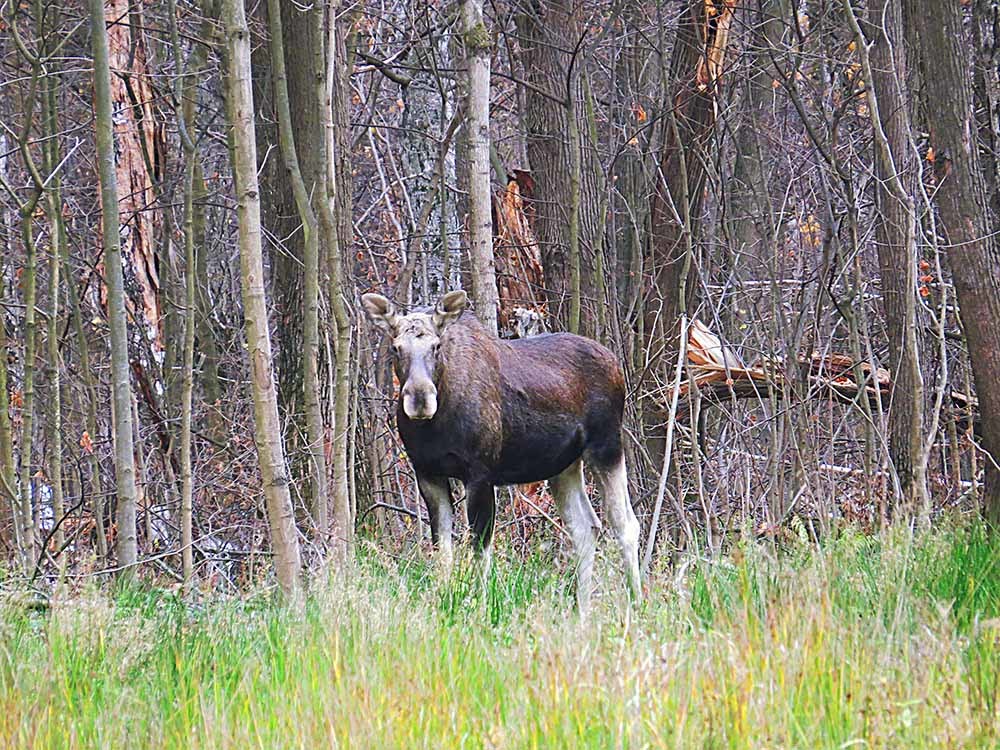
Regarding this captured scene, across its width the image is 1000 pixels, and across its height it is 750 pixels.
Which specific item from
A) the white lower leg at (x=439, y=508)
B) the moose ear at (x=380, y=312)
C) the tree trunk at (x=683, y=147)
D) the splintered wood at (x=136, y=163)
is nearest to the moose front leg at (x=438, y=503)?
the white lower leg at (x=439, y=508)

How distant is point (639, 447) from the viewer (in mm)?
11211

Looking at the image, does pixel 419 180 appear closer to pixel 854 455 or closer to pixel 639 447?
pixel 639 447

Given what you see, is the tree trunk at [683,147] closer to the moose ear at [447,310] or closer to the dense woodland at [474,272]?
the dense woodland at [474,272]

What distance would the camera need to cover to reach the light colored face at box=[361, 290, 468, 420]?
23.0 feet

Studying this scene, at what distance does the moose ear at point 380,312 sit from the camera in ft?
24.5

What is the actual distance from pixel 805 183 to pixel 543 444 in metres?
10.1

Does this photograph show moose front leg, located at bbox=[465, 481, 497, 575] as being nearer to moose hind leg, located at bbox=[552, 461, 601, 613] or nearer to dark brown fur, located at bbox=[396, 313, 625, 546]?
dark brown fur, located at bbox=[396, 313, 625, 546]

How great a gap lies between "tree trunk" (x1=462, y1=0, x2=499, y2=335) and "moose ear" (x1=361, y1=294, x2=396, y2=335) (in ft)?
3.51

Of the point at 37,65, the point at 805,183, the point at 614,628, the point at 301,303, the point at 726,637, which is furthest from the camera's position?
the point at 805,183

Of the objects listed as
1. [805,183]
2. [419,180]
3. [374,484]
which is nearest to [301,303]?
[374,484]

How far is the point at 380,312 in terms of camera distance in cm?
754

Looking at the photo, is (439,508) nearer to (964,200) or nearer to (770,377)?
(964,200)

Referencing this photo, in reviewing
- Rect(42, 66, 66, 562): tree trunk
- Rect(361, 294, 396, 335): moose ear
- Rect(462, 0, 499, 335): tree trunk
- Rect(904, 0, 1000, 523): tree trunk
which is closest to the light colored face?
Rect(361, 294, 396, 335): moose ear

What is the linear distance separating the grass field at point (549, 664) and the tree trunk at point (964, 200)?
8.28ft
